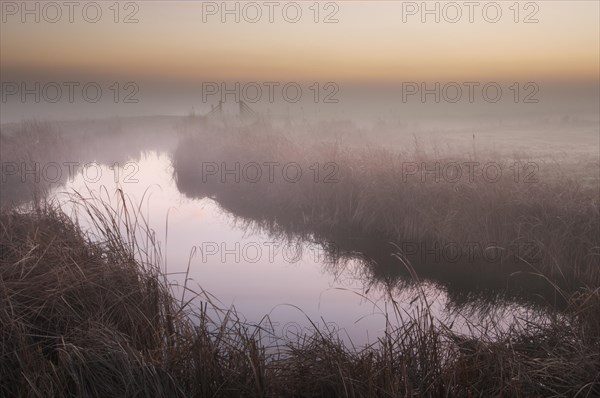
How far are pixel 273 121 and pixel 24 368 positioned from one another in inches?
466

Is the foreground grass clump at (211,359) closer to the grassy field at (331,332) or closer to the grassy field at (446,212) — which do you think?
the grassy field at (331,332)

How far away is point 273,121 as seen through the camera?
14.2 meters

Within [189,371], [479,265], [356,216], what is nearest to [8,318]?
[189,371]

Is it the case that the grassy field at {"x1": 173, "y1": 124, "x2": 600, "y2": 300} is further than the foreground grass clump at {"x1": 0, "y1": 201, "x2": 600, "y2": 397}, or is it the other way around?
the grassy field at {"x1": 173, "y1": 124, "x2": 600, "y2": 300}

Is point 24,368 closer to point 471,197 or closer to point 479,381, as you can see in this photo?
point 479,381

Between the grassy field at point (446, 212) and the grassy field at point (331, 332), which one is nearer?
the grassy field at point (331, 332)

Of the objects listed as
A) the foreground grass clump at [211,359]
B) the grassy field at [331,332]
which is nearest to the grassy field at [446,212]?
the grassy field at [331,332]

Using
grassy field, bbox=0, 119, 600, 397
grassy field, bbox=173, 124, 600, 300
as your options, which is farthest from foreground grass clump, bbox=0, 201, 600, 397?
grassy field, bbox=173, 124, 600, 300

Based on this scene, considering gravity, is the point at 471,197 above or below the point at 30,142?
below

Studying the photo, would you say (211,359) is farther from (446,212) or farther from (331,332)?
(446,212)

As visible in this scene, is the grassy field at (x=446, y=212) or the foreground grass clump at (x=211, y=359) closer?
the foreground grass clump at (x=211, y=359)

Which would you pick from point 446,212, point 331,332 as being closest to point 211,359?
point 331,332

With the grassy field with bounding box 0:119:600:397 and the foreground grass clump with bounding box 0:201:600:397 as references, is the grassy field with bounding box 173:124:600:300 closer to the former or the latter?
the grassy field with bounding box 0:119:600:397

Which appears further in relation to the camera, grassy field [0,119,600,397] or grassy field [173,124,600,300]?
grassy field [173,124,600,300]
